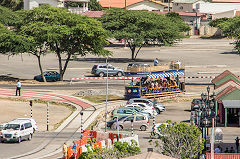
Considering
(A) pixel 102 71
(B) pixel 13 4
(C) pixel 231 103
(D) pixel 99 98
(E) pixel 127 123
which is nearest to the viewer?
(E) pixel 127 123

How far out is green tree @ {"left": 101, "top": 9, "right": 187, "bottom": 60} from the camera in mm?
94475

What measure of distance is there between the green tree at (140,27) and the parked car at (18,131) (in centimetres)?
5212

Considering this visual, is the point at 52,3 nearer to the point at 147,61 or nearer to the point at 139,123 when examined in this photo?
the point at 147,61

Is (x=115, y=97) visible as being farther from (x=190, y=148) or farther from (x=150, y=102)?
(x=190, y=148)

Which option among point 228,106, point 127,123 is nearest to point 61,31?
point 127,123

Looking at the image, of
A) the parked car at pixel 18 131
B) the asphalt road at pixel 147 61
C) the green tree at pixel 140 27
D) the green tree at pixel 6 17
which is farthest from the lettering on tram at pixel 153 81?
the green tree at pixel 6 17

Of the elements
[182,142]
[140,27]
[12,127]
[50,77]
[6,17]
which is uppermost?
[6,17]

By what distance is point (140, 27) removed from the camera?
9606 centimetres

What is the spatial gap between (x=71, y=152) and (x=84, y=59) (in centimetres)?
6469

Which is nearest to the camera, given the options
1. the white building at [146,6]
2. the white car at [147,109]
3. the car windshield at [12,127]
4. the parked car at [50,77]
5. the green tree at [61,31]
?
the car windshield at [12,127]

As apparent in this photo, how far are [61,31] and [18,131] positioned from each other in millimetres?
31204

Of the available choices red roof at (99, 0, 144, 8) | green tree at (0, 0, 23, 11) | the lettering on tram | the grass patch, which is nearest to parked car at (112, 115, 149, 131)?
the lettering on tram

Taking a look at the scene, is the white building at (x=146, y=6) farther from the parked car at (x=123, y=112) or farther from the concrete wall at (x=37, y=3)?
the parked car at (x=123, y=112)

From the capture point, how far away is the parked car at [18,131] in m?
41.7
